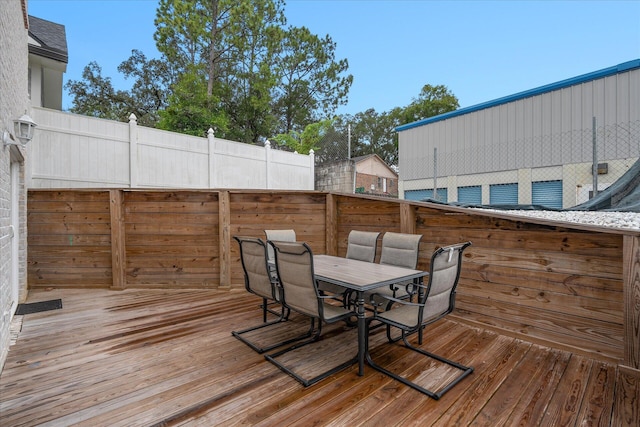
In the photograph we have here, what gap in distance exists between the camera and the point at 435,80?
57.8 ft

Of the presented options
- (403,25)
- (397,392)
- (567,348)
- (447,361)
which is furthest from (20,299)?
(403,25)

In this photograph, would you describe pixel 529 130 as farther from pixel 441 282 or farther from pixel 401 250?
pixel 441 282

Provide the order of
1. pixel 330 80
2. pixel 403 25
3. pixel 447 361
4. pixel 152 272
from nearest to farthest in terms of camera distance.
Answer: pixel 447 361 < pixel 152 272 < pixel 403 25 < pixel 330 80

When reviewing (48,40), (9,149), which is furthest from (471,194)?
(48,40)

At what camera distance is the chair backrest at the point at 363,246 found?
11.3 feet

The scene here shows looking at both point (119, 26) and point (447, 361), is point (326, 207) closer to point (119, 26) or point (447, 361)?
point (447, 361)

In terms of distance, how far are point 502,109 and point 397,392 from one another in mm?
5883

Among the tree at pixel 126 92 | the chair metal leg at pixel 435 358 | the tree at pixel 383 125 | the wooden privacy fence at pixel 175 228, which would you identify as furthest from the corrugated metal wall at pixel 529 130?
the tree at pixel 126 92

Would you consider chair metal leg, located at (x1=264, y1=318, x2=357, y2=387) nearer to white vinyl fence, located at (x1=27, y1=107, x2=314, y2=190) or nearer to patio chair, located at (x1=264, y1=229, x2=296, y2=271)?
patio chair, located at (x1=264, y1=229, x2=296, y2=271)

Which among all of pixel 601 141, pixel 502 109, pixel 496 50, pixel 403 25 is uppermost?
pixel 403 25

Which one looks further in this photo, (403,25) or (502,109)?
(403,25)

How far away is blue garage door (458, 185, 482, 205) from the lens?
6.18 metres

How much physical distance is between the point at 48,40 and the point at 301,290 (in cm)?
769

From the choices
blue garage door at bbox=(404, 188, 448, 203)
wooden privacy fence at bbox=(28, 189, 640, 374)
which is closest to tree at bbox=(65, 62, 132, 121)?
wooden privacy fence at bbox=(28, 189, 640, 374)
